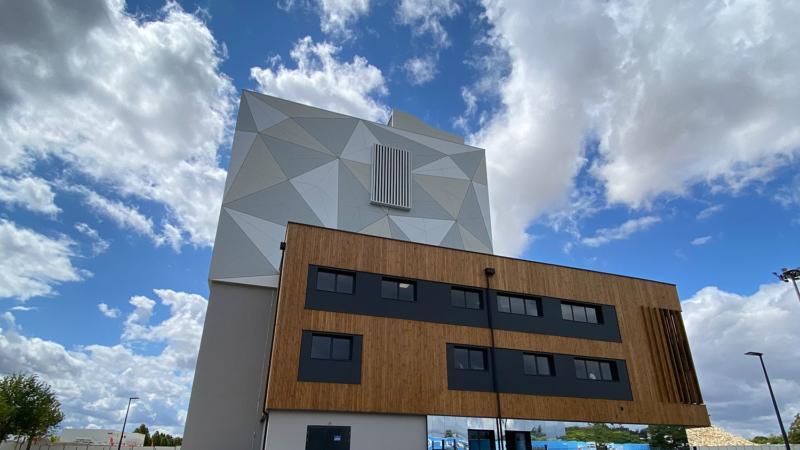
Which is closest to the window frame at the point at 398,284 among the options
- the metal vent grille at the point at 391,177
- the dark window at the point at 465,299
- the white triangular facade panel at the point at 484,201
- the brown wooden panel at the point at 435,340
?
the brown wooden panel at the point at 435,340

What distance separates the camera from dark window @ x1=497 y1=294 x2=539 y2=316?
2122cm

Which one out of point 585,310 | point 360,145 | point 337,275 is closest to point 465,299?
point 337,275

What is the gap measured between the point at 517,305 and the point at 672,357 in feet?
28.1

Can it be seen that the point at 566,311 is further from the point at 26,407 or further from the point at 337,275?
the point at 26,407

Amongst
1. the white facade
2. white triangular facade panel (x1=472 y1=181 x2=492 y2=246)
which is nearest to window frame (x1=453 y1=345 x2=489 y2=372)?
the white facade

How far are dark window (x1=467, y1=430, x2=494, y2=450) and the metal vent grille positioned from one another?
51.6ft

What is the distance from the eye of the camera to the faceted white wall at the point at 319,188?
25.8 m

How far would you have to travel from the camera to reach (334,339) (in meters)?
17.7

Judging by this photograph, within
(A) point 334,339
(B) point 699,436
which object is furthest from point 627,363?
(B) point 699,436

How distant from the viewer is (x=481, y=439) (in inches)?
712

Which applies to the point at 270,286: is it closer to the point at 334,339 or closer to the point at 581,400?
the point at 334,339

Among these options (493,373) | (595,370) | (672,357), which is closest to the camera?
(493,373)

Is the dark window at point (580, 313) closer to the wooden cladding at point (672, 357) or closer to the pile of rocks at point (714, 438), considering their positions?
the wooden cladding at point (672, 357)

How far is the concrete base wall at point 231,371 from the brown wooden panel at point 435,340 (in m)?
6.85
